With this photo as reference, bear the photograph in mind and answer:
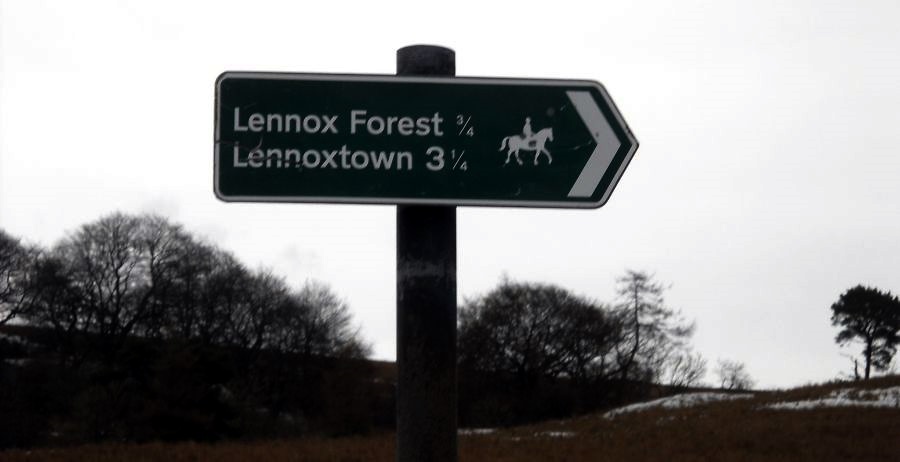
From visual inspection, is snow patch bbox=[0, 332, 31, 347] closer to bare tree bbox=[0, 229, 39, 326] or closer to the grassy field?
bare tree bbox=[0, 229, 39, 326]

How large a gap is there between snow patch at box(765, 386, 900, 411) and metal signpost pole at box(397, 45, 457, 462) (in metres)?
24.9

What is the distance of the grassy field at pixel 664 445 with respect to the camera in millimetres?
17641

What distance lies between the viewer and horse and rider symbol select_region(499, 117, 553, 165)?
3.10m

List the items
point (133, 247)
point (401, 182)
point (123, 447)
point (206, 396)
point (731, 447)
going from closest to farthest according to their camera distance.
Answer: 1. point (401, 182)
2. point (731, 447)
3. point (123, 447)
4. point (206, 396)
5. point (133, 247)

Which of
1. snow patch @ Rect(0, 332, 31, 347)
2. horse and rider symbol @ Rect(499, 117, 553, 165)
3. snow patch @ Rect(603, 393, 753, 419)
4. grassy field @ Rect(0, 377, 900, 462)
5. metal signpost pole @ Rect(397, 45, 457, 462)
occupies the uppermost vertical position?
snow patch @ Rect(0, 332, 31, 347)

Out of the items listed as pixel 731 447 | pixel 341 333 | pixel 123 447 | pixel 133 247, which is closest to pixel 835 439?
pixel 731 447

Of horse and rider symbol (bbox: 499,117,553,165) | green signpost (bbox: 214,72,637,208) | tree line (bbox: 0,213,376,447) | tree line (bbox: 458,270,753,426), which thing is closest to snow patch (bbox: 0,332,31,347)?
tree line (bbox: 0,213,376,447)

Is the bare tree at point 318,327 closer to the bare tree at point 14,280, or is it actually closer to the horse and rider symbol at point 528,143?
the bare tree at point 14,280

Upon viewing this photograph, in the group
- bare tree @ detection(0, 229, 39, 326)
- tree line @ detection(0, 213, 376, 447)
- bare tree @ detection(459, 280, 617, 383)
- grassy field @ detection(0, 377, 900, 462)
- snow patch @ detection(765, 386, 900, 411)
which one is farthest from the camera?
bare tree @ detection(459, 280, 617, 383)

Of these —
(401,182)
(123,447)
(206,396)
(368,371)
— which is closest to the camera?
(401,182)

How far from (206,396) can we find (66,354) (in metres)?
18.1

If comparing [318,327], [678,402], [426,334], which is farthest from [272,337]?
[426,334]

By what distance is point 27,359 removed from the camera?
5053cm

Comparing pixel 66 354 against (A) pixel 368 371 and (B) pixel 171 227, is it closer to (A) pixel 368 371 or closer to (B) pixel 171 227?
(B) pixel 171 227
